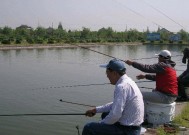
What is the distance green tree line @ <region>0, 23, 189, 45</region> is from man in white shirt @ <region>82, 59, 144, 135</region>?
51241mm

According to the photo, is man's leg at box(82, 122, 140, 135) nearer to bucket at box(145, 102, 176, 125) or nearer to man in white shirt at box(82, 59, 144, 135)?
man in white shirt at box(82, 59, 144, 135)

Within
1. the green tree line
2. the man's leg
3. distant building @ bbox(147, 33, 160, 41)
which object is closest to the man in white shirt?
the man's leg

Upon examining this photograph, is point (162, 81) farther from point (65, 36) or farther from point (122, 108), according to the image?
point (65, 36)

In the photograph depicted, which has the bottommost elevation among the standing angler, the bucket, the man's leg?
the bucket

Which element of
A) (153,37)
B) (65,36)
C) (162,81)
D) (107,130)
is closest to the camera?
(107,130)

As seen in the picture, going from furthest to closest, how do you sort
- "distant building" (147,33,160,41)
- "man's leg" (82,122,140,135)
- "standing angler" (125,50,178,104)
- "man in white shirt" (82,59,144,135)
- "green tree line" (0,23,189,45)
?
"distant building" (147,33,160,41) < "green tree line" (0,23,189,45) < "standing angler" (125,50,178,104) < "man's leg" (82,122,140,135) < "man in white shirt" (82,59,144,135)

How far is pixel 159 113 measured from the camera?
7141 mm

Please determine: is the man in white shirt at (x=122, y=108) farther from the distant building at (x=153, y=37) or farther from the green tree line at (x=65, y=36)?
the distant building at (x=153, y=37)

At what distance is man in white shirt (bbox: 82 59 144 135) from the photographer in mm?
4355

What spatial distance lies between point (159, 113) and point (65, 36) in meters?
92.5

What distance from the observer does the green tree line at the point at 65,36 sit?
234 feet

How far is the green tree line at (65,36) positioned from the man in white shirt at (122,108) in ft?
168

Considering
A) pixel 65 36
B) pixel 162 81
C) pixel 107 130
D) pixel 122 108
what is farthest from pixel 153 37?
pixel 122 108

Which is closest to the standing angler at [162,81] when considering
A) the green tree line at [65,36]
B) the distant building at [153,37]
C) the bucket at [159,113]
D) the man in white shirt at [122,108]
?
the bucket at [159,113]
